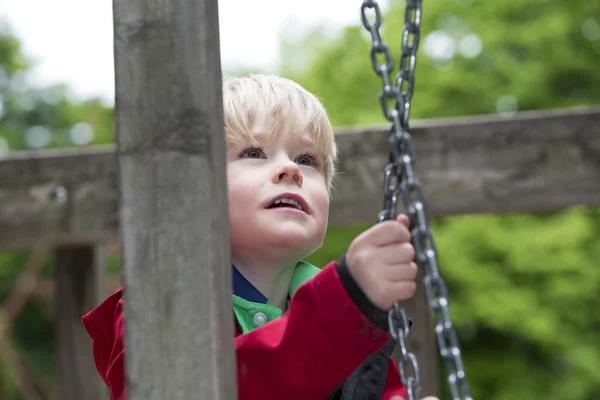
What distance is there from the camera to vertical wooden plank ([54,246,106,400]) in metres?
3.55

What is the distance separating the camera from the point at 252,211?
1.54 meters

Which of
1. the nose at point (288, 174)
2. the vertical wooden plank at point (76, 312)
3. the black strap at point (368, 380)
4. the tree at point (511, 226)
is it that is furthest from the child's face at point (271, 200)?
the tree at point (511, 226)

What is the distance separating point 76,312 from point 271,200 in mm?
2307

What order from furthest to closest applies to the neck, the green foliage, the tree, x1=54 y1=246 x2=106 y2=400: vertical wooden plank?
the green foliage
the tree
x1=54 y1=246 x2=106 y2=400: vertical wooden plank
the neck

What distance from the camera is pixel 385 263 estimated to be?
1146 mm

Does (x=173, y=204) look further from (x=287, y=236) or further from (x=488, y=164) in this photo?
(x=488, y=164)

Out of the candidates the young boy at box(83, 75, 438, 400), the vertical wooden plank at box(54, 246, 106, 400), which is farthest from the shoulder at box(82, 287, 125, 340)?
the vertical wooden plank at box(54, 246, 106, 400)

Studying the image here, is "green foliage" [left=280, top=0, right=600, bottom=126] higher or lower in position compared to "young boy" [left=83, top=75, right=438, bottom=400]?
higher

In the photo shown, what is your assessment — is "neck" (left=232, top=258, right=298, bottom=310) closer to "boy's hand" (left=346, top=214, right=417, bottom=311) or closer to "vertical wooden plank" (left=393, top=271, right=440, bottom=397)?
"boy's hand" (left=346, top=214, right=417, bottom=311)

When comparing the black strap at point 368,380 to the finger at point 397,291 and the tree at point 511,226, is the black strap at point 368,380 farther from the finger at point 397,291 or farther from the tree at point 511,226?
the tree at point 511,226

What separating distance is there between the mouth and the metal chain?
0.34 metres

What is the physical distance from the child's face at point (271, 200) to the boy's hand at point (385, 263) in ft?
1.15

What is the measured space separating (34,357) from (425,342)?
37.8 ft

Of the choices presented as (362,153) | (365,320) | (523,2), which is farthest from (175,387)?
(523,2)
